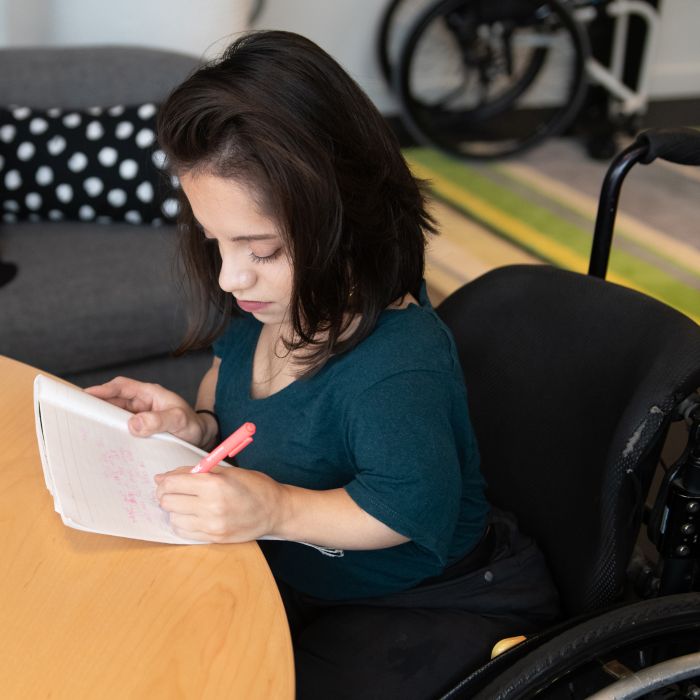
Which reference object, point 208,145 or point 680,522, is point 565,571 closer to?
point 680,522

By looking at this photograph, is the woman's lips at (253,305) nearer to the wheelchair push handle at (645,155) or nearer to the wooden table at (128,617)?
the wooden table at (128,617)

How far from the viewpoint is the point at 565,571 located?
0.98 meters

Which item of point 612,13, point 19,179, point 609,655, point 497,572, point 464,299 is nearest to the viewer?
point 609,655

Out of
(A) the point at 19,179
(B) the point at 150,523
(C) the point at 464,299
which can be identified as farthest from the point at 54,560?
(A) the point at 19,179

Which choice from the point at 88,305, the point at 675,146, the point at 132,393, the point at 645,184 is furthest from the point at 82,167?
the point at 645,184

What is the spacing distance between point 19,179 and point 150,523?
1522 mm

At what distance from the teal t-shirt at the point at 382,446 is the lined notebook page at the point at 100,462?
4.2 inches

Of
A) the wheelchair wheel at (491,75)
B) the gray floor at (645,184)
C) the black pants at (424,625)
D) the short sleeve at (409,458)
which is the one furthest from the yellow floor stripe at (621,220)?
the short sleeve at (409,458)

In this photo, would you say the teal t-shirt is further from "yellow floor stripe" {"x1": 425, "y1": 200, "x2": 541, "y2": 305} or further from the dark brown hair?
"yellow floor stripe" {"x1": 425, "y1": 200, "x2": 541, "y2": 305}

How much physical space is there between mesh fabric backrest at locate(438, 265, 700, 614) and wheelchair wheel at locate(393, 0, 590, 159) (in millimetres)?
2536

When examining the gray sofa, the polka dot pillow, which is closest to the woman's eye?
the gray sofa

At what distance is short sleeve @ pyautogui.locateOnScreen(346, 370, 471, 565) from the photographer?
81 centimetres

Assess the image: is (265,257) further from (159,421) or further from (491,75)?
(491,75)

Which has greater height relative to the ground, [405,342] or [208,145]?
[208,145]
